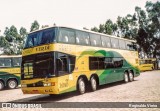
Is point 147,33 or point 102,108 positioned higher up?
point 147,33

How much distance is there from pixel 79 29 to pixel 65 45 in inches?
82.3

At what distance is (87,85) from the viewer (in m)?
15.4

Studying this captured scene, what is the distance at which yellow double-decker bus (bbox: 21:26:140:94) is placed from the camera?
12.3m

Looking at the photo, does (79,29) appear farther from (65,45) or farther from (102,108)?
(102,108)

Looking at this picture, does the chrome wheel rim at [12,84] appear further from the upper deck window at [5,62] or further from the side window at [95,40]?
the side window at [95,40]

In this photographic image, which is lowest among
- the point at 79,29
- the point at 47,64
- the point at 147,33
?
the point at 47,64

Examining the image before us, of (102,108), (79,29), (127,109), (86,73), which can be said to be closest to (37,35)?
(79,29)

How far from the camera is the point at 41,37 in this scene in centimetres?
1321

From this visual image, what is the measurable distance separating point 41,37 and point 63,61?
5.63ft

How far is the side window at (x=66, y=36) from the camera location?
1295cm

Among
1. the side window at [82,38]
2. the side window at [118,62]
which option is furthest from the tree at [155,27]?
the side window at [82,38]

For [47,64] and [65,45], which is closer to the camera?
[47,64]

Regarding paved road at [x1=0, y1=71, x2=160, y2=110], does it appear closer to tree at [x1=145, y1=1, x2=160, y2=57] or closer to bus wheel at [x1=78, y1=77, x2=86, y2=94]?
bus wheel at [x1=78, y1=77, x2=86, y2=94]

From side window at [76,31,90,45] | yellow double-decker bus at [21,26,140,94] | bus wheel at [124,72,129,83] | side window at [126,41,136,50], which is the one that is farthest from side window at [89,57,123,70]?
side window at [126,41,136,50]
